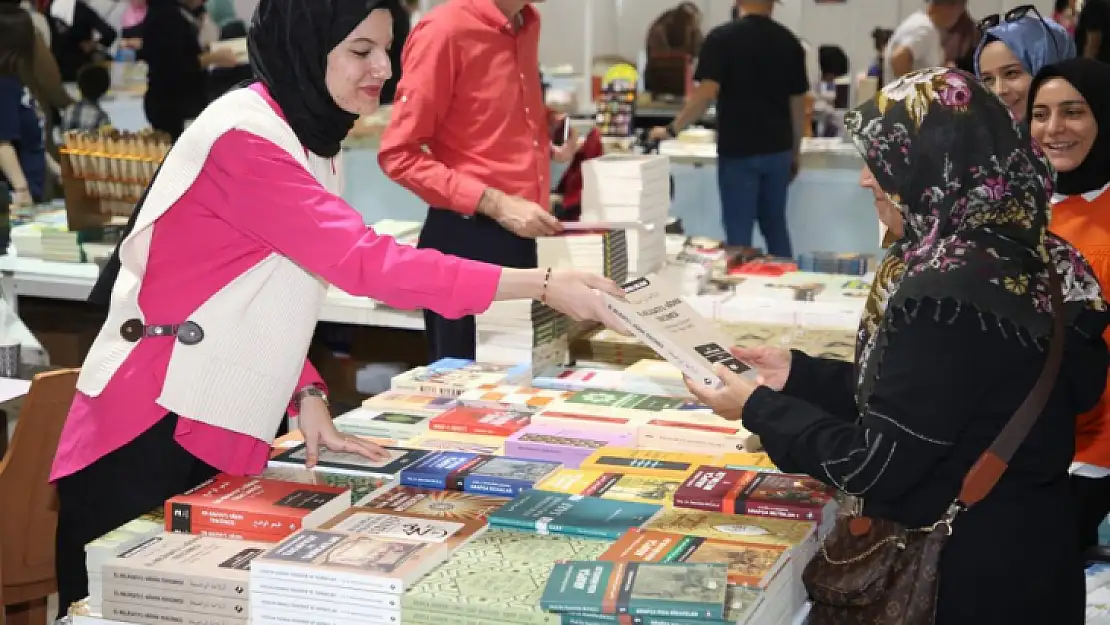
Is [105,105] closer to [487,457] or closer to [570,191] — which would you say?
[570,191]

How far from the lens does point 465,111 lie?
381 cm

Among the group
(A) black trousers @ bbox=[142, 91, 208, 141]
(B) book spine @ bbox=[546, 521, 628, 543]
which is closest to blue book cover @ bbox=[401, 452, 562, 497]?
(B) book spine @ bbox=[546, 521, 628, 543]

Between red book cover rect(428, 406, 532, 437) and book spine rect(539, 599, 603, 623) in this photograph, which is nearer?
book spine rect(539, 599, 603, 623)

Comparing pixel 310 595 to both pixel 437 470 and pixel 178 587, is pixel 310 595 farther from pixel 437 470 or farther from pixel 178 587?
pixel 437 470

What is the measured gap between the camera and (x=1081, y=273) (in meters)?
2.04

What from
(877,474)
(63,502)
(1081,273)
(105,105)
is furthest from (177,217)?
(105,105)

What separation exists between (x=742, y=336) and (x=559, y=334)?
59 cm

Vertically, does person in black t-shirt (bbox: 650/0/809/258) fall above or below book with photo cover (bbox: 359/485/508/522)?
above

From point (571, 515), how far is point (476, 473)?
0.93 feet

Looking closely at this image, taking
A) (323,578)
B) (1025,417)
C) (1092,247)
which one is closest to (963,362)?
(1025,417)

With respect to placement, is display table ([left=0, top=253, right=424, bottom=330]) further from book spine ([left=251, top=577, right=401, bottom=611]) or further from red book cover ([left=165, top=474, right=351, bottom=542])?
book spine ([left=251, top=577, right=401, bottom=611])

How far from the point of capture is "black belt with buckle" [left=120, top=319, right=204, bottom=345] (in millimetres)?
2078

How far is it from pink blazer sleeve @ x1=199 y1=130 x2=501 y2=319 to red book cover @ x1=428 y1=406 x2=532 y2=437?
23.5 inches

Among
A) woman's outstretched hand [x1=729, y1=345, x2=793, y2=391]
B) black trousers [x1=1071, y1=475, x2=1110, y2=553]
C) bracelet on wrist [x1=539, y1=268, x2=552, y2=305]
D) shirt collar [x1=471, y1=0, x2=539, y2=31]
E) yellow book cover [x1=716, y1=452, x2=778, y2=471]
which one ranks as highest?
shirt collar [x1=471, y1=0, x2=539, y2=31]
